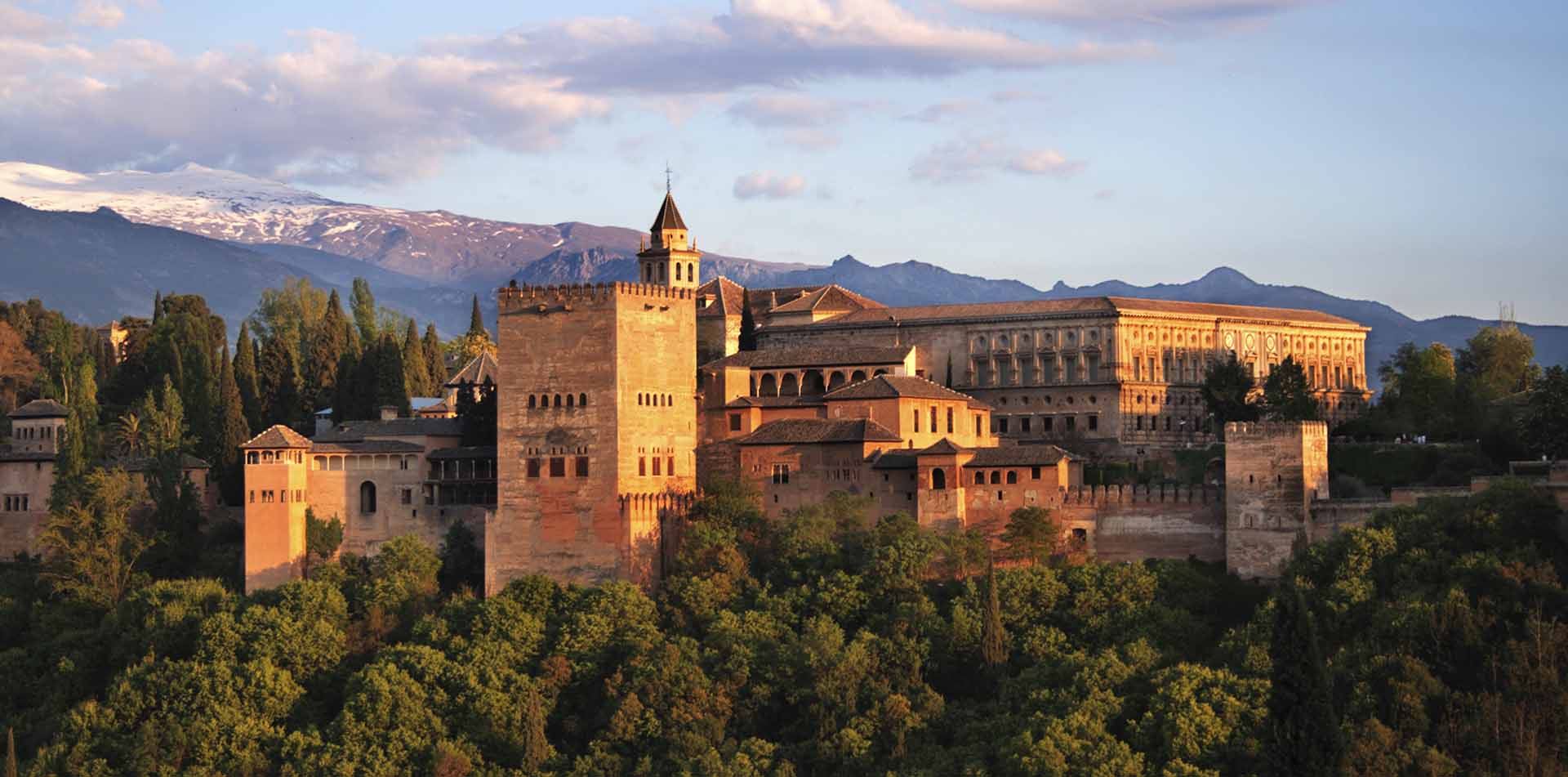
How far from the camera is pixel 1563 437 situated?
65062 millimetres

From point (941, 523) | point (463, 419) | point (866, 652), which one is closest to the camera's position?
point (866, 652)

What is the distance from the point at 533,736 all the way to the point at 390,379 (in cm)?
2923

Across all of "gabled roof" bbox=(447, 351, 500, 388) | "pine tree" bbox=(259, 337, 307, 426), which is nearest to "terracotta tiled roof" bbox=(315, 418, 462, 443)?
"gabled roof" bbox=(447, 351, 500, 388)

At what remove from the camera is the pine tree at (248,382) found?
270ft

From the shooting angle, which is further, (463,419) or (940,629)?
(463,419)

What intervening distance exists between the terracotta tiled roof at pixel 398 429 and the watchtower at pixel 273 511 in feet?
7.71

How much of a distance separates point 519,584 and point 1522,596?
91.5 feet

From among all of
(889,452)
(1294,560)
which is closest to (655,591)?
(889,452)

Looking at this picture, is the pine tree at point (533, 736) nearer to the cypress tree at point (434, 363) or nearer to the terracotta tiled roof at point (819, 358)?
the terracotta tiled roof at point (819, 358)

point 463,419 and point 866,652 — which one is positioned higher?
point 463,419

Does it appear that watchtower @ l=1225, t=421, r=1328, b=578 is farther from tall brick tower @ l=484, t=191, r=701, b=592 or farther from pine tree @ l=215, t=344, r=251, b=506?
pine tree @ l=215, t=344, r=251, b=506

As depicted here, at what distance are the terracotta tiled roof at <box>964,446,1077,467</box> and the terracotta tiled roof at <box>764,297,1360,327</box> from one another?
23567 millimetres

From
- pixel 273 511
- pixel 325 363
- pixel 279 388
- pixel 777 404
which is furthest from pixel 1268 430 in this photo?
pixel 325 363

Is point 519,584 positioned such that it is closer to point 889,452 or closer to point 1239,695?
point 889,452
